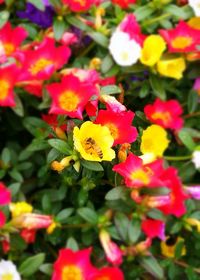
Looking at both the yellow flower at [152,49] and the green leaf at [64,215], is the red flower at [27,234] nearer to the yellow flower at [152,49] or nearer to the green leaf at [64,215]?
the green leaf at [64,215]

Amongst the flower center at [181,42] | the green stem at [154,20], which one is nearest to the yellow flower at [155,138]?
the flower center at [181,42]

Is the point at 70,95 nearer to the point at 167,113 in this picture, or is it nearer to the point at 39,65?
the point at 39,65

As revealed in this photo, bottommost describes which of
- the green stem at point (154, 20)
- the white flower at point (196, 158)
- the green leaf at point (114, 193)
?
the white flower at point (196, 158)

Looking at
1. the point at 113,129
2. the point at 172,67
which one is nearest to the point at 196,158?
the point at 172,67

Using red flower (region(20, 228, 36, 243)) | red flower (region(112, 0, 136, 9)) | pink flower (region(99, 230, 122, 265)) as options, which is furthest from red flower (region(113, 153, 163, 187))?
red flower (region(112, 0, 136, 9))

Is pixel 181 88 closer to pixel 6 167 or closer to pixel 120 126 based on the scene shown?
pixel 6 167

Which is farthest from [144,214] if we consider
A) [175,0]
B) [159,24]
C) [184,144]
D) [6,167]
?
[175,0]

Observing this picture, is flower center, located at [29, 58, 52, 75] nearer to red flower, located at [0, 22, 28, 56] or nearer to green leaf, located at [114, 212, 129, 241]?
red flower, located at [0, 22, 28, 56]
